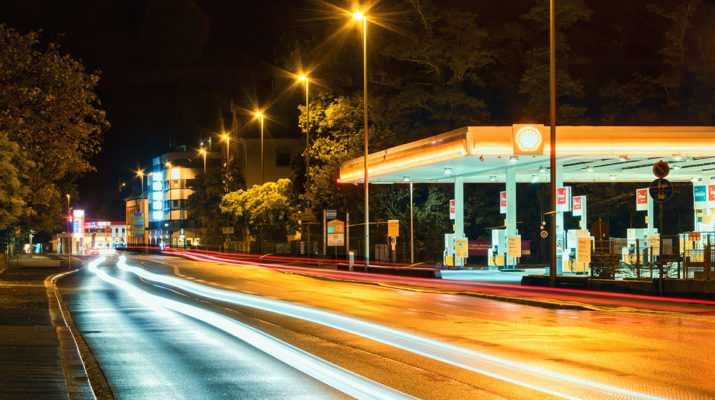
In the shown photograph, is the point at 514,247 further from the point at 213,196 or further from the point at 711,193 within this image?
the point at 213,196

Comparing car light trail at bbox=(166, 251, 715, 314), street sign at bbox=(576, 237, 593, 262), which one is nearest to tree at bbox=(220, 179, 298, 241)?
car light trail at bbox=(166, 251, 715, 314)

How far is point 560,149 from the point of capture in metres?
30.8

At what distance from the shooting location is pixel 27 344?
11.6 metres

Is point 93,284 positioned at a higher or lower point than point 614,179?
lower

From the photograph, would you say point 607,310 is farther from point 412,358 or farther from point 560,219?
point 560,219

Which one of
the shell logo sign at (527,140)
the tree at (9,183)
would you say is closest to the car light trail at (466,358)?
the shell logo sign at (527,140)

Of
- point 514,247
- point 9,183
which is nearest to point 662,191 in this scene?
point 514,247

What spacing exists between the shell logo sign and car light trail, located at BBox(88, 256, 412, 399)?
49.0 ft

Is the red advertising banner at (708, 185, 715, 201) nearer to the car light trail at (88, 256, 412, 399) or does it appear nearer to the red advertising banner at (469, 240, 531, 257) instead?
the red advertising banner at (469, 240, 531, 257)

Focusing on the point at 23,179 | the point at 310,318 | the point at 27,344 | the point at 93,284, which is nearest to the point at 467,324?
the point at 310,318

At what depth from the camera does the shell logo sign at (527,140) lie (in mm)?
30094

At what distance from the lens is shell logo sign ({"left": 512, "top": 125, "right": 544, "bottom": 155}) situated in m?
30.1

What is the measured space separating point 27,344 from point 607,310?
13.6 metres

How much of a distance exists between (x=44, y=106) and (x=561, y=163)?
840 inches
